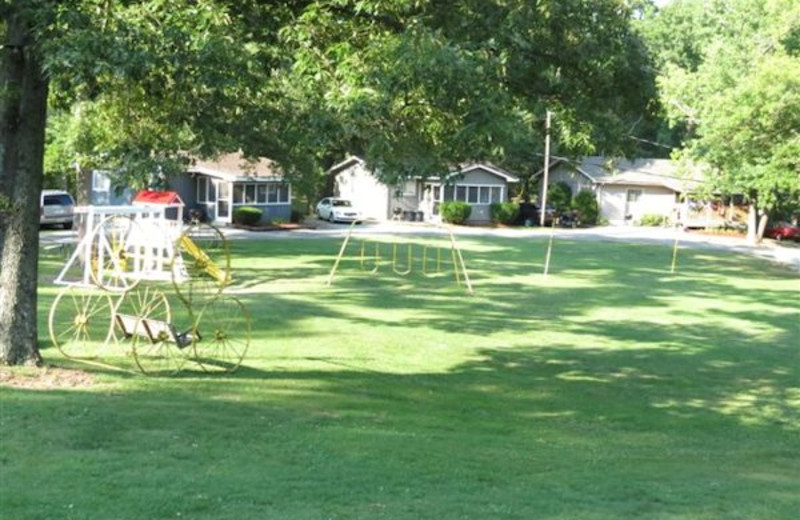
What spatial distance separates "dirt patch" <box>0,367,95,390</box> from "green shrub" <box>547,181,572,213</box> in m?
59.6

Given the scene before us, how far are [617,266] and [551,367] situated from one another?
2307cm

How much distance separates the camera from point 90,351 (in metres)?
15.2

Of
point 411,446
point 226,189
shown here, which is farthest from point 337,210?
point 411,446

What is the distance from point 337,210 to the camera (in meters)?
63.1

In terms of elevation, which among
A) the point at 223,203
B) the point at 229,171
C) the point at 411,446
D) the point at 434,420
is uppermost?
the point at 229,171

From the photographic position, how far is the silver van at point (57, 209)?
4588 centimetres

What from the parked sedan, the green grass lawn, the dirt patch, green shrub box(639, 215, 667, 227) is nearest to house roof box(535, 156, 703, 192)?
green shrub box(639, 215, 667, 227)

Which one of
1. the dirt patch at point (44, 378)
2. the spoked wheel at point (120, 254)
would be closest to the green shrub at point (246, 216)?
the spoked wheel at point (120, 254)

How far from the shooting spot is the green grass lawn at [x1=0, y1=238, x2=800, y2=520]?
7.44 metres

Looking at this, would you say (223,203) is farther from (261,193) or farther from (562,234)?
(562,234)

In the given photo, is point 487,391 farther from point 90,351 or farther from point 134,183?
point 134,183

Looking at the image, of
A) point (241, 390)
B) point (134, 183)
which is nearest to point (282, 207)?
point (134, 183)

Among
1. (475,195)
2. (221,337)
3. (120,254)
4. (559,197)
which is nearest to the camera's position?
(120,254)

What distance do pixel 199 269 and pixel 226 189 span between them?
1634 inches
